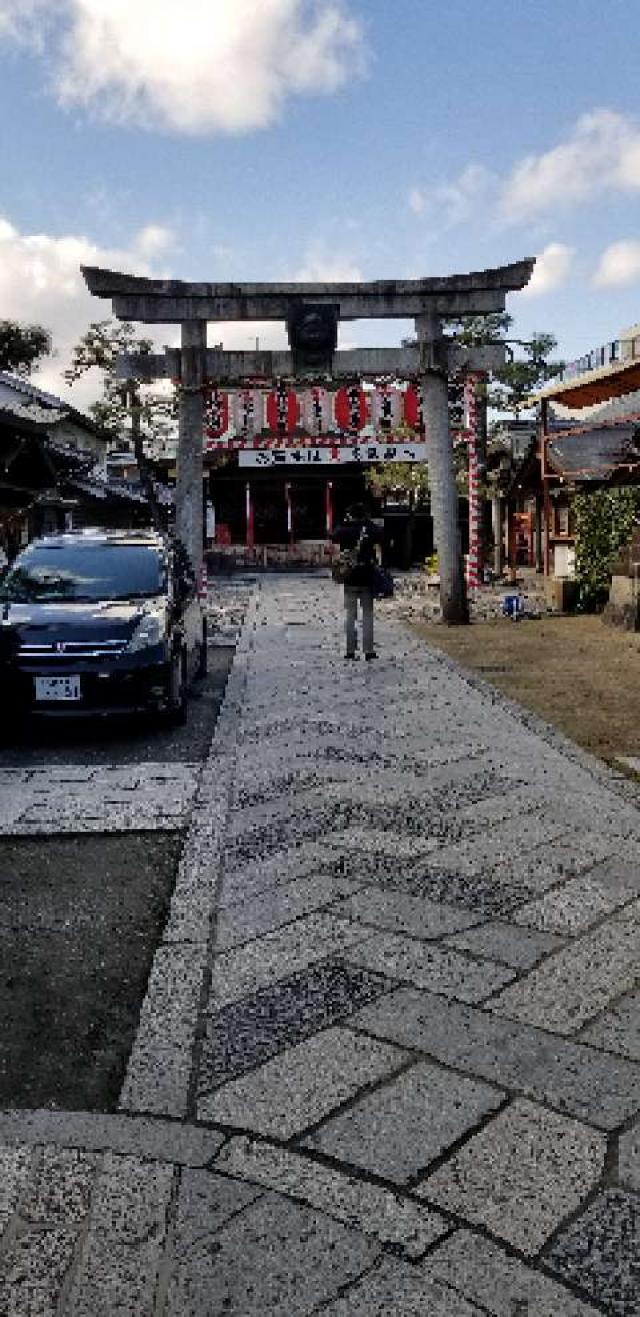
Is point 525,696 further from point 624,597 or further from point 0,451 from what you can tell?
point 0,451

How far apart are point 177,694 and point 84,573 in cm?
145

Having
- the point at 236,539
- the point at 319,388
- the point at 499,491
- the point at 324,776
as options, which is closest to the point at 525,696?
the point at 324,776

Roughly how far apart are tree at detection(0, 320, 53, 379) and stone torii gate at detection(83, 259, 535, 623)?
24799mm

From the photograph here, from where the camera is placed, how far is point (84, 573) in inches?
309

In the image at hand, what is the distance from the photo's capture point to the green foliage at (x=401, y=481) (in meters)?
34.5

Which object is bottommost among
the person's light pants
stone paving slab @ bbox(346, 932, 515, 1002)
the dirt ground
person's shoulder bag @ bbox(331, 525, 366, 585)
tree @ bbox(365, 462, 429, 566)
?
stone paving slab @ bbox(346, 932, 515, 1002)

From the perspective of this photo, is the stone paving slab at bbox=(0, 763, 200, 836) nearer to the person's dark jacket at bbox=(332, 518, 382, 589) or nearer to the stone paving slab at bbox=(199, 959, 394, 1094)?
the stone paving slab at bbox=(199, 959, 394, 1094)

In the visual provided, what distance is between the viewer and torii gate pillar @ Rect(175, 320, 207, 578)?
1433cm

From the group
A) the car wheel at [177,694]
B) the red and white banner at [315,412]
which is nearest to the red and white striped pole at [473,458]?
the red and white banner at [315,412]

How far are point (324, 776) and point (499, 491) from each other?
26.2 m

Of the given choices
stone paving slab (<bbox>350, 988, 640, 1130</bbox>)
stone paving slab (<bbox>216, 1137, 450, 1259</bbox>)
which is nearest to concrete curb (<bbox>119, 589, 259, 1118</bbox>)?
stone paving slab (<bbox>216, 1137, 450, 1259</bbox>)

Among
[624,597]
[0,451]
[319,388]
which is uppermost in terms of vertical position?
[319,388]

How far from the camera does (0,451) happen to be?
495 inches

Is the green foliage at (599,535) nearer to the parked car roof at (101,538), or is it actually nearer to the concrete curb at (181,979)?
the parked car roof at (101,538)
